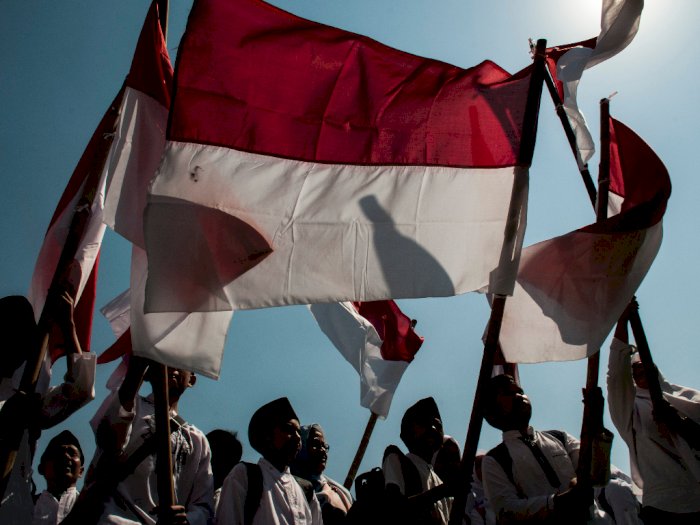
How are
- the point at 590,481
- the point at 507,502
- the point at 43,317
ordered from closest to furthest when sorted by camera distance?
1. the point at 43,317
2. the point at 590,481
3. the point at 507,502

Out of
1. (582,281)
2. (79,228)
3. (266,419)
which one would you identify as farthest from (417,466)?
(79,228)

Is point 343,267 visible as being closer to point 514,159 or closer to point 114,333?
point 514,159

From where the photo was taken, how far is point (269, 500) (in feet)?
17.5

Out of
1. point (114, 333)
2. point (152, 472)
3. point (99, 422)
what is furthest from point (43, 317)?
point (114, 333)

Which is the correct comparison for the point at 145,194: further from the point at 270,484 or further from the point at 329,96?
the point at 270,484

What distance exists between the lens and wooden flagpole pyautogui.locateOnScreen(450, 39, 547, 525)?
14.7 ft

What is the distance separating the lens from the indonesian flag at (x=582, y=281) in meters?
5.15

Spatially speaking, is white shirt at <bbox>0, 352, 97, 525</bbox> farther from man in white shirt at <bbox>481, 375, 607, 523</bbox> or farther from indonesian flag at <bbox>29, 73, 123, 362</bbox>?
man in white shirt at <bbox>481, 375, 607, 523</bbox>

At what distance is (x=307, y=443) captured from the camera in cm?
687

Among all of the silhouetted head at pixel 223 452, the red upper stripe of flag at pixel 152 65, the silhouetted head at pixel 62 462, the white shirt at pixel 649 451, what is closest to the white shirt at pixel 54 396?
the silhouetted head at pixel 62 462

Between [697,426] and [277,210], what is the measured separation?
3338mm

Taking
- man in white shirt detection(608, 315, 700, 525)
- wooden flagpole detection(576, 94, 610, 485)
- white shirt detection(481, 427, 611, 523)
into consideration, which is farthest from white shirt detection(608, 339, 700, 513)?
wooden flagpole detection(576, 94, 610, 485)

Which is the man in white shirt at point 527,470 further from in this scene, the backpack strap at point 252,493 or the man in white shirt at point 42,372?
the man in white shirt at point 42,372

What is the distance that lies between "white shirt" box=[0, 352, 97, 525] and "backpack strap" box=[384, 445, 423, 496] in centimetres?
274
